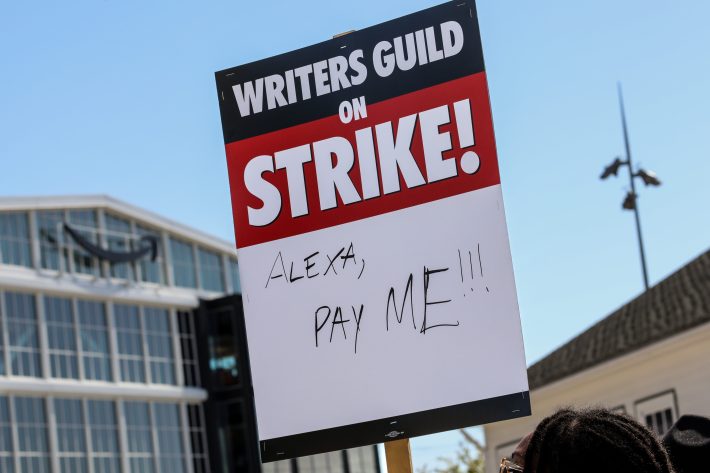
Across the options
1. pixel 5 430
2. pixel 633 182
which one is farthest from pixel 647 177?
pixel 5 430

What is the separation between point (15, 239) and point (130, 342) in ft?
20.3

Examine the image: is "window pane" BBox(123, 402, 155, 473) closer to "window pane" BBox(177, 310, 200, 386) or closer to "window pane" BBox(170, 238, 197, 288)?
"window pane" BBox(177, 310, 200, 386)

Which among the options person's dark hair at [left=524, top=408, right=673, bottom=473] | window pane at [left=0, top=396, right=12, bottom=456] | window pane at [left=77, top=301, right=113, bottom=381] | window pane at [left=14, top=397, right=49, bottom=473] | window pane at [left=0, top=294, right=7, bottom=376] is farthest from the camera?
window pane at [left=77, top=301, right=113, bottom=381]

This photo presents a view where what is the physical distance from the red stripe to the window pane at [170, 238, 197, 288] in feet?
157

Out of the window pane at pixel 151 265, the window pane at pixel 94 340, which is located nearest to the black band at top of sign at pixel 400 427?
the window pane at pixel 94 340

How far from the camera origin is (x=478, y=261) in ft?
14.3

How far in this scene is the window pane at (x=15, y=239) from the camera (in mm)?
44656

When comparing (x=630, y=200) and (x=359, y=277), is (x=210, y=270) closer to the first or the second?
(x=630, y=200)

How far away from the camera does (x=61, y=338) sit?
46281 millimetres

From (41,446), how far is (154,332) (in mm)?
7709

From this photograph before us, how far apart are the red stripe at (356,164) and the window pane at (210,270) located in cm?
4915

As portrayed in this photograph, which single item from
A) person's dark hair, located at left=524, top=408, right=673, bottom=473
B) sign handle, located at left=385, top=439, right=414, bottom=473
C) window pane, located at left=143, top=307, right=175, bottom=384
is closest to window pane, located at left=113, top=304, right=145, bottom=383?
window pane, located at left=143, top=307, right=175, bottom=384

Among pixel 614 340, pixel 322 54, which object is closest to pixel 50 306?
pixel 614 340

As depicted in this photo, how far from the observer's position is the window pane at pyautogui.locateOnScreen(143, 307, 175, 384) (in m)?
50.1
